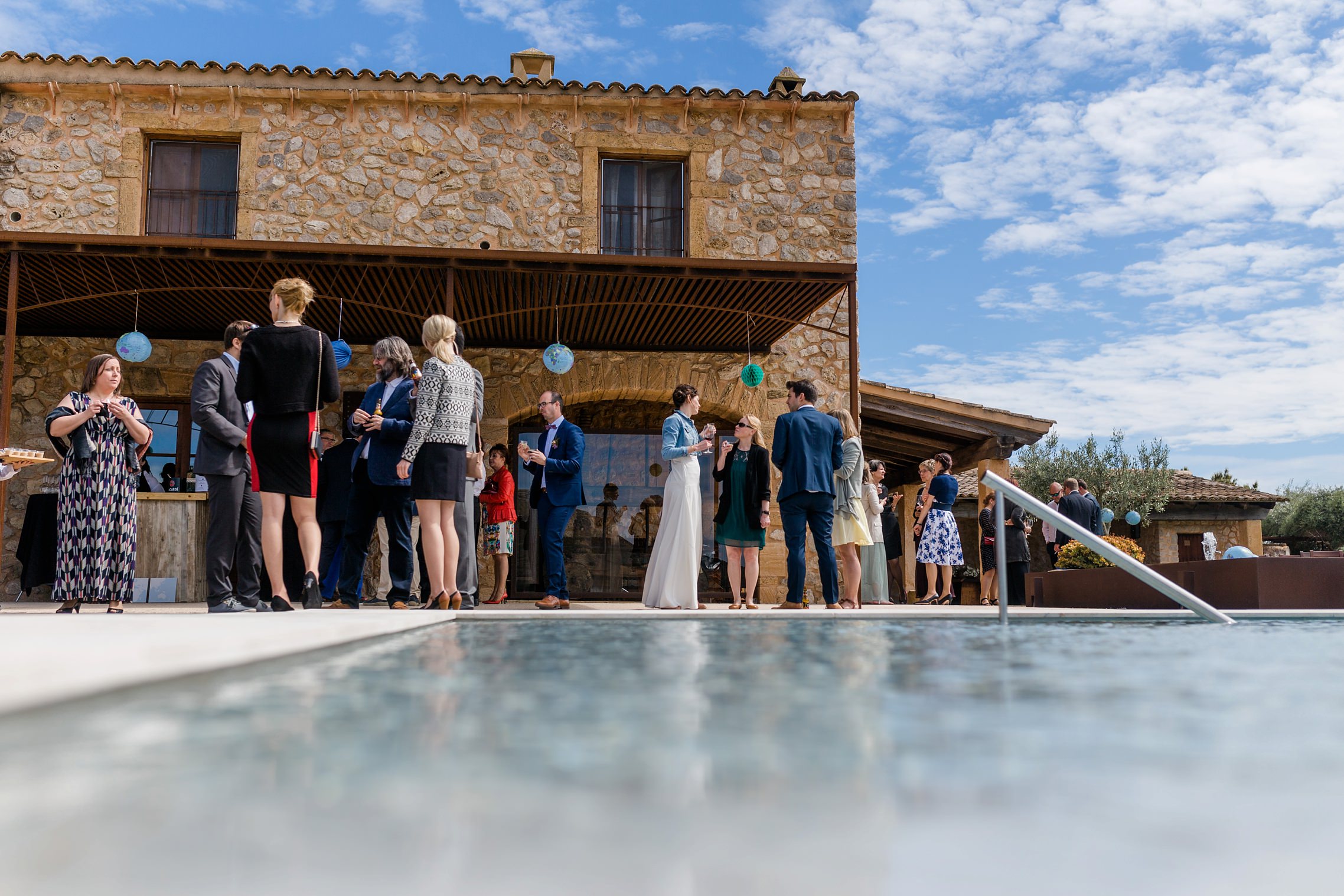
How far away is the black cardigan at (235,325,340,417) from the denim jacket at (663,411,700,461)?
2348 mm

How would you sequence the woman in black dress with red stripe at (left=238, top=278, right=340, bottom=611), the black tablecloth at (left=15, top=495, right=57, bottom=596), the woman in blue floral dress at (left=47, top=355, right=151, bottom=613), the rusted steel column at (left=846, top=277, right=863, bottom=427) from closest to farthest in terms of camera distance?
Result: the woman in black dress with red stripe at (left=238, top=278, right=340, bottom=611) < the woman in blue floral dress at (left=47, top=355, right=151, bottom=613) < the black tablecloth at (left=15, top=495, right=57, bottom=596) < the rusted steel column at (left=846, top=277, right=863, bottom=427)

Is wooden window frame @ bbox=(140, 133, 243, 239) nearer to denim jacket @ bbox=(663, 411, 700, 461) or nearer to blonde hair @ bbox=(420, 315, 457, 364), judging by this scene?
blonde hair @ bbox=(420, 315, 457, 364)

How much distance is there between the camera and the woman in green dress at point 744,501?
6.83 meters

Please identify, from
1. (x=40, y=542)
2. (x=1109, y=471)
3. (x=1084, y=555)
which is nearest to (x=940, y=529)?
(x=1084, y=555)

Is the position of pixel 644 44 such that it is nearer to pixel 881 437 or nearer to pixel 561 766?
pixel 881 437

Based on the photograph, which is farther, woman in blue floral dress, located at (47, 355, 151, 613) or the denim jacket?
the denim jacket

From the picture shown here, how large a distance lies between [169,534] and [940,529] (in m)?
7.06

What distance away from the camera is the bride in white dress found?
21.3ft

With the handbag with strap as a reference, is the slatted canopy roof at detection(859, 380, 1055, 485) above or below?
above

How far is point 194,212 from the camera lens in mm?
10562

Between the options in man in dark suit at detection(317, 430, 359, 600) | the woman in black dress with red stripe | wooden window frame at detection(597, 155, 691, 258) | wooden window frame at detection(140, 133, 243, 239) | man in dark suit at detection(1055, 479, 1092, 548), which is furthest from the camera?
wooden window frame at detection(597, 155, 691, 258)

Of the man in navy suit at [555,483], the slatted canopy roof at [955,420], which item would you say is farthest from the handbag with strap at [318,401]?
the slatted canopy roof at [955,420]

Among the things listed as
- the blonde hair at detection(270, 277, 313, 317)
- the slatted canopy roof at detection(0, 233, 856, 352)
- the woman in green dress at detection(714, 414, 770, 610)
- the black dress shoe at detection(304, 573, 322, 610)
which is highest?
the slatted canopy roof at detection(0, 233, 856, 352)

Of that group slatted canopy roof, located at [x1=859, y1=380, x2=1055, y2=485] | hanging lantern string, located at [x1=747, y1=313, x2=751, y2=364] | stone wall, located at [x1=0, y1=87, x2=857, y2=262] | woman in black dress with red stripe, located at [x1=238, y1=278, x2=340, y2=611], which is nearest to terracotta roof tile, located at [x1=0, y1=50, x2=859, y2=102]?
stone wall, located at [x1=0, y1=87, x2=857, y2=262]
